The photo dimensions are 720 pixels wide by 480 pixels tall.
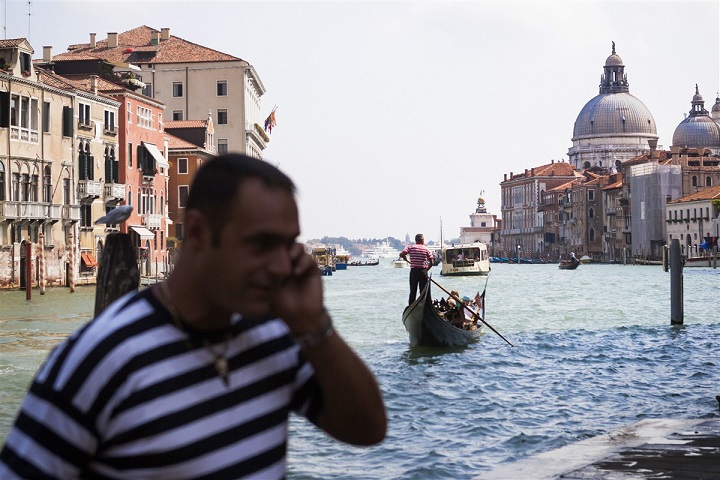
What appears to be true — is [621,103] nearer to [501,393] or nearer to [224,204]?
[501,393]

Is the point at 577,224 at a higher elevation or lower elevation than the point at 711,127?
lower

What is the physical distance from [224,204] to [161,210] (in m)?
36.2

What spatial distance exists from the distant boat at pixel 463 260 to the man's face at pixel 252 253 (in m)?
48.6

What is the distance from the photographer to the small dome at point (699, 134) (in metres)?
96.9

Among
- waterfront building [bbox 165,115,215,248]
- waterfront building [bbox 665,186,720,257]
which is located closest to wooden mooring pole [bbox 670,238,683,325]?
waterfront building [bbox 165,115,215,248]

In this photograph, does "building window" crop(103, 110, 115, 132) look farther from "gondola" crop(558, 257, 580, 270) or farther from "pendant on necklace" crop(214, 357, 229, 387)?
"gondola" crop(558, 257, 580, 270)

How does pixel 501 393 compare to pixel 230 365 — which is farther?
pixel 501 393

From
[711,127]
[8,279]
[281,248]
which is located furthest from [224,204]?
[711,127]

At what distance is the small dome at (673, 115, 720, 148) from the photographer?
318 ft

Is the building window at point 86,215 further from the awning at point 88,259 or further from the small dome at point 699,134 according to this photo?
the small dome at point 699,134

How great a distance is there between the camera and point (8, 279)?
25453 millimetres

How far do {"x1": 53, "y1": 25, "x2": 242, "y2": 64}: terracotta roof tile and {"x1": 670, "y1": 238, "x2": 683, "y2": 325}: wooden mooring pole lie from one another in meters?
31.0

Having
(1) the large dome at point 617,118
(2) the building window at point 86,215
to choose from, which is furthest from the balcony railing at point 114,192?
(1) the large dome at point 617,118

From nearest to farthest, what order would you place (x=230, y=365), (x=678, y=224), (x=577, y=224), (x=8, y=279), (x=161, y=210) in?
(x=230, y=365), (x=8, y=279), (x=161, y=210), (x=678, y=224), (x=577, y=224)
